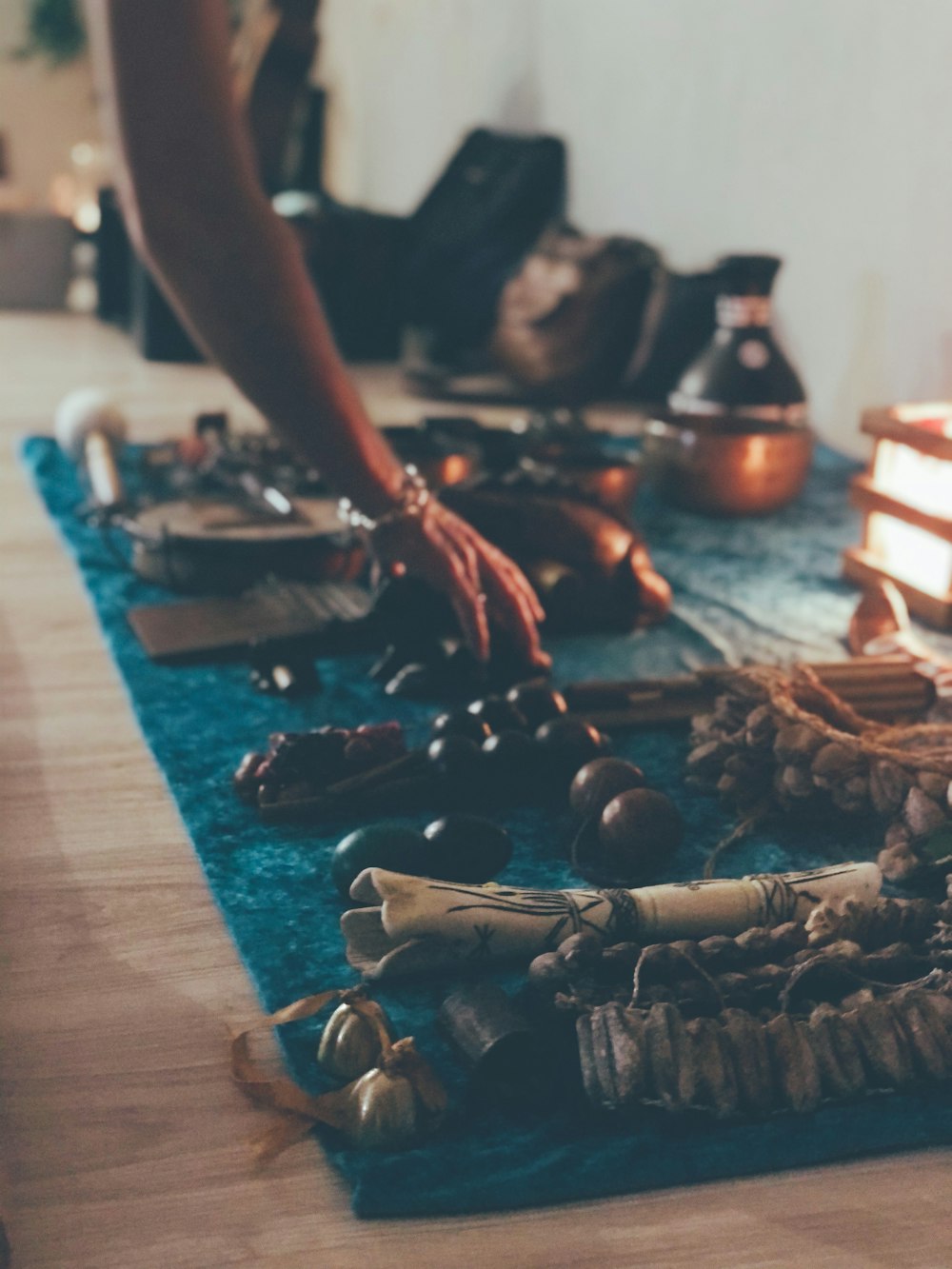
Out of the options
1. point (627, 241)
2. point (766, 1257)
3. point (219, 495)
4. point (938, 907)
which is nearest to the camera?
point (766, 1257)

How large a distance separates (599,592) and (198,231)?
30.9 inches

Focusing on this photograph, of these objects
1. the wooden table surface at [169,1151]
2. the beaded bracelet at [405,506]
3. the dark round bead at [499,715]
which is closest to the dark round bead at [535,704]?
the dark round bead at [499,715]

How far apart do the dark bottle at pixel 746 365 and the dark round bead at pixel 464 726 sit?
3.88 feet

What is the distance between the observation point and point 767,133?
9.95 feet

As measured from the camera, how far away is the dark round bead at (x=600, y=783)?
4.24 feet

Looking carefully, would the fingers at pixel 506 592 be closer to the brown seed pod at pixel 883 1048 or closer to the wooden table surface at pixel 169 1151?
the wooden table surface at pixel 169 1151

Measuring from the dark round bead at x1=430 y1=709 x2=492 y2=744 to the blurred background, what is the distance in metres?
1.51

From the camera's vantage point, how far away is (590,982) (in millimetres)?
1025

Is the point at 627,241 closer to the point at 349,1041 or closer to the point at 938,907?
the point at 938,907

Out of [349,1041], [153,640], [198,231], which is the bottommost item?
[153,640]

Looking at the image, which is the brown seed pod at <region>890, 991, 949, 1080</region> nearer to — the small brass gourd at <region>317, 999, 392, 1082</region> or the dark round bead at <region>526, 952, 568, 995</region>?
the dark round bead at <region>526, 952, 568, 995</region>

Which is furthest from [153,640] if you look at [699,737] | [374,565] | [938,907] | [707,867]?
[938,907]

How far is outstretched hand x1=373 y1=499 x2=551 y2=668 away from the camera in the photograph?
152cm

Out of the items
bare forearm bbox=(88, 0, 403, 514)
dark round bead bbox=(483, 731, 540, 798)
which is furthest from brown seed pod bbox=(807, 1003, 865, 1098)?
bare forearm bbox=(88, 0, 403, 514)
